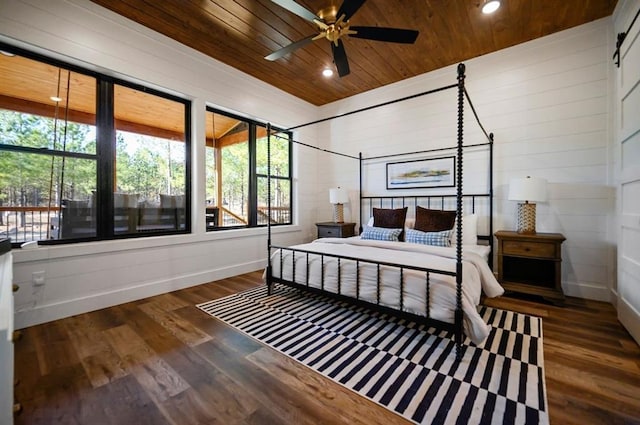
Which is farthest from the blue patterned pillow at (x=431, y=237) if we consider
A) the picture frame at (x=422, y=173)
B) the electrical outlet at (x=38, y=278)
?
the electrical outlet at (x=38, y=278)

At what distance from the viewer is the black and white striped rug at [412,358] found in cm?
140

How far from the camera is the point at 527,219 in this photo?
2.98 m

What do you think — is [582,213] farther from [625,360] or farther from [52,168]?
[52,168]

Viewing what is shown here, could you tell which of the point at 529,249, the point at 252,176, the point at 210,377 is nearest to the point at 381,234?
the point at 529,249

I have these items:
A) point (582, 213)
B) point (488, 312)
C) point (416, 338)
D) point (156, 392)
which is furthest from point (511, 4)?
point (156, 392)

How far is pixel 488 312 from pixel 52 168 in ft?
14.4

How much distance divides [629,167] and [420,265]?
1889 millimetres

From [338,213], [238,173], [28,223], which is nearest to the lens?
[28,223]

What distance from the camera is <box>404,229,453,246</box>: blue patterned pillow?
9.86ft

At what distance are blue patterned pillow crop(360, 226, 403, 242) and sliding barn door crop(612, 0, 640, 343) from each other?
1964mm

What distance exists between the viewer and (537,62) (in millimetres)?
3152

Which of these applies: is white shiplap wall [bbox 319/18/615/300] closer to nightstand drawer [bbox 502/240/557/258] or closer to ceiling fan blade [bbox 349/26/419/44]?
nightstand drawer [bbox 502/240/557/258]

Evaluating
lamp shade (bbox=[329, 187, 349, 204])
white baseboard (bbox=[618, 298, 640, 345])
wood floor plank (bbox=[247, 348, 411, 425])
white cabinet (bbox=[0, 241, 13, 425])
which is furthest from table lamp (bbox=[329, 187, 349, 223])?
white cabinet (bbox=[0, 241, 13, 425])

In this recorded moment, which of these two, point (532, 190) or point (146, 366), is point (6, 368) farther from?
point (532, 190)
